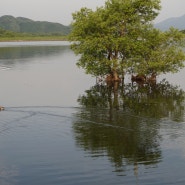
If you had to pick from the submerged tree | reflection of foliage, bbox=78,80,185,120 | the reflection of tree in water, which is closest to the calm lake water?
the reflection of tree in water

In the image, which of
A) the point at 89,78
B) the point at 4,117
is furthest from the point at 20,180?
the point at 89,78

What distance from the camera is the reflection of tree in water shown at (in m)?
31.7

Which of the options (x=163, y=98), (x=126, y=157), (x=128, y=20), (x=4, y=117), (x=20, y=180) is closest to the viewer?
(x=20, y=180)

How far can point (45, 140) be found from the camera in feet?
116

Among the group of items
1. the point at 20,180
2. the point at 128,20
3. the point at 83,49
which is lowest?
the point at 20,180

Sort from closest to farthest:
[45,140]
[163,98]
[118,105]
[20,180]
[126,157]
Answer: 1. [20,180]
2. [126,157]
3. [45,140]
4. [118,105]
5. [163,98]

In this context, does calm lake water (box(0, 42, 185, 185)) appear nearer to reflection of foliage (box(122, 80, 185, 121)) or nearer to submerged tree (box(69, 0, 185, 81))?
reflection of foliage (box(122, 80, 185, 121))

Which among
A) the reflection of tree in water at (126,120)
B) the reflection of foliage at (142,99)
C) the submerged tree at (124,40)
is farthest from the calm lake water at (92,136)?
the submerged tree at (124,40)

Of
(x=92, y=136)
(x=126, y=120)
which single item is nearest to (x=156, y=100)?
(x=126, y=120)

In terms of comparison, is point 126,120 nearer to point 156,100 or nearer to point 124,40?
point 156,100

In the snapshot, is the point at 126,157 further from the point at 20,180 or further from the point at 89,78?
the point at 89,78

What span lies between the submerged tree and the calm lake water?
17.8 feet

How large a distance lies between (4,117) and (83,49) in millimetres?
27571

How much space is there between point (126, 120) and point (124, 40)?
86.6ft
